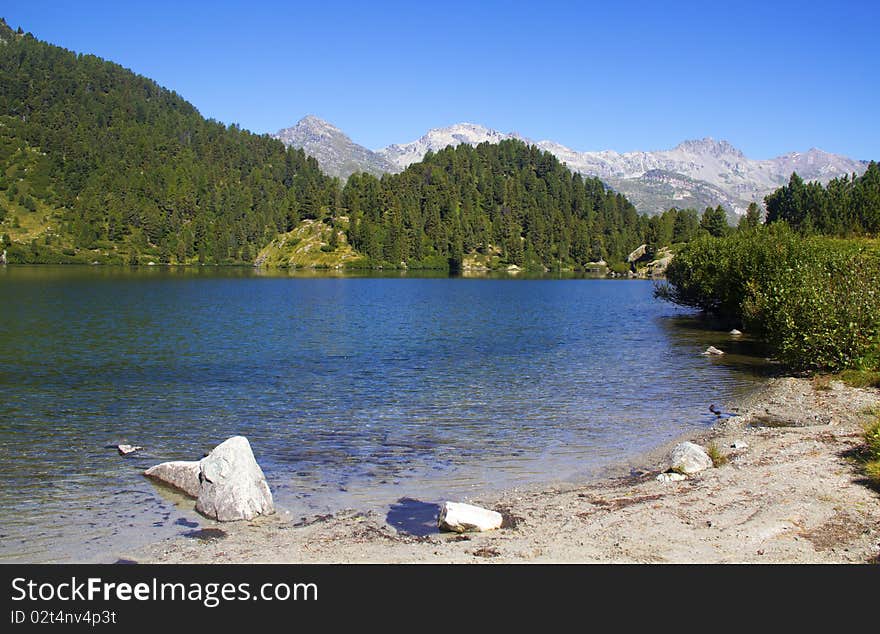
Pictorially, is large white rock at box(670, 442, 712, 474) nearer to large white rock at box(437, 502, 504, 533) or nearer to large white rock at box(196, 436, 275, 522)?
large white rock at box(437, 502, 504, 533)

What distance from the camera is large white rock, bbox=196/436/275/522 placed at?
60.4 feet

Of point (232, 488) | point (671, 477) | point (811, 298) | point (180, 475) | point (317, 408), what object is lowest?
point (317, 408)

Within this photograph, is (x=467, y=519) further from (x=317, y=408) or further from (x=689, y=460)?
(x=317, y=408)

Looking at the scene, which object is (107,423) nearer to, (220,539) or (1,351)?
(220,539)

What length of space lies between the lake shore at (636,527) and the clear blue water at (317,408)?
1.91 m

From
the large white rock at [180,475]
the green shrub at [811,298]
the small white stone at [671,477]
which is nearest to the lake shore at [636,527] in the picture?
the small white stone at [671,477]

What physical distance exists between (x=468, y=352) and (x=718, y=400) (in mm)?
23889

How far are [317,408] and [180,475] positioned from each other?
43.9 feet

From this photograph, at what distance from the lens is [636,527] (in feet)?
52.5

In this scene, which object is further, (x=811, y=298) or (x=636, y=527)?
(x=811, y=298)

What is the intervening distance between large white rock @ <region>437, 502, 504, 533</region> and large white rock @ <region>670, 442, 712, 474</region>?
7933 mm

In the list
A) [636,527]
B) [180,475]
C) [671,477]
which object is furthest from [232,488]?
[671,477]

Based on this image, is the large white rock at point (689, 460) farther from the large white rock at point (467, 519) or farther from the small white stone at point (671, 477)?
the large white rock at point (467, 519)

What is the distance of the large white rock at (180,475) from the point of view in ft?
66.8
